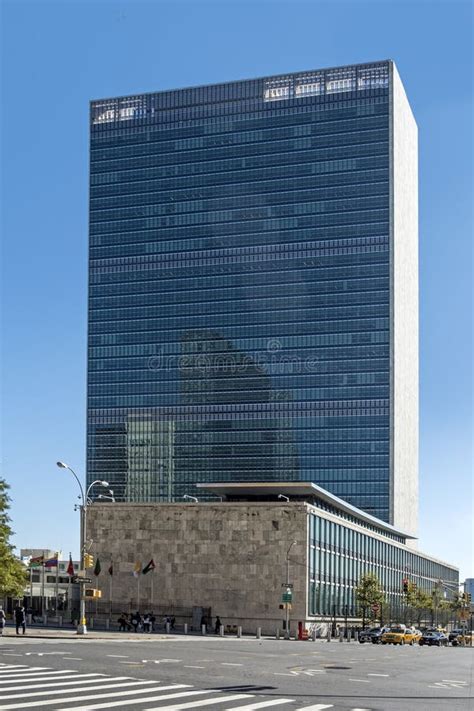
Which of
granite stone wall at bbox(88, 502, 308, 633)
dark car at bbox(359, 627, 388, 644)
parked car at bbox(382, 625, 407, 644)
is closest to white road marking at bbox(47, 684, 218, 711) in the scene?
parked car at bbox(382, 625, 407, 644)

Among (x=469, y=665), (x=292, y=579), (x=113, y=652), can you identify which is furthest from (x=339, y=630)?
(x=113, y=652)

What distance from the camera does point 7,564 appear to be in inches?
3110

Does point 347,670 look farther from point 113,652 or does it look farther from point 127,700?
point 127,700

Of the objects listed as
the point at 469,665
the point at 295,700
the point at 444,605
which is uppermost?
the point at 295,700

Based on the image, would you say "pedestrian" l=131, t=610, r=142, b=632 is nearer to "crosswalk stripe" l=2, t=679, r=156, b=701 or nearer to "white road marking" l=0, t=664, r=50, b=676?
"white road marking" l=0, t=664, r=50, b=676

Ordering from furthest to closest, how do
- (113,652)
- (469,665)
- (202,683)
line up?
(469,665)
(113,652)
(202,683)

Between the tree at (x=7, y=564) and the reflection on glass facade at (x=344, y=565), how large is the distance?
30.3 m

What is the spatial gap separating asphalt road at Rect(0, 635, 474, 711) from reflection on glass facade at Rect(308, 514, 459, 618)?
5217cm

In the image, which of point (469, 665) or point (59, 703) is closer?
point (59, 703)

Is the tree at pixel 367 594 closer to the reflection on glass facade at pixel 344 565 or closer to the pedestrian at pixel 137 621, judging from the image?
the reflection on glass facade at pixel 344 565

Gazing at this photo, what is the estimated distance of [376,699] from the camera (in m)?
29.6

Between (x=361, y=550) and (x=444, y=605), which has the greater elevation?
(x=361, y=550)

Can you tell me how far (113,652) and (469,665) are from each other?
61.9ft

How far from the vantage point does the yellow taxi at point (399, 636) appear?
304ft
